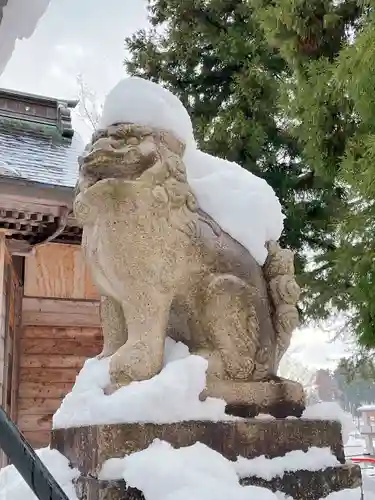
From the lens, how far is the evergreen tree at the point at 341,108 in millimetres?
3441

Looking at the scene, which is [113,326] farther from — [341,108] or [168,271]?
[341,108]

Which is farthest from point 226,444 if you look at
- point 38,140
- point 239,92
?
point 38,140

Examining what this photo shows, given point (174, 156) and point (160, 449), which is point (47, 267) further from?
point (160, 449)

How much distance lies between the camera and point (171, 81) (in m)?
7.64

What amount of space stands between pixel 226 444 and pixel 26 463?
1096mm

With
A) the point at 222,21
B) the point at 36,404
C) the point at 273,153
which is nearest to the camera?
Answer: the point at 36,404

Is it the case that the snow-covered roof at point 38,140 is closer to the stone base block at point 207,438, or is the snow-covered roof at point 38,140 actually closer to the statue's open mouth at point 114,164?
the statue's open mouth at point 114,164

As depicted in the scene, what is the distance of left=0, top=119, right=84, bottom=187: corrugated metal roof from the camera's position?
5.12 metres

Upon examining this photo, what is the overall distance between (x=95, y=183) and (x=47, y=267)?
410 centimetres

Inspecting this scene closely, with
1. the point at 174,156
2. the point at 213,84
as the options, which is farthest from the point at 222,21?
the point at 174,156

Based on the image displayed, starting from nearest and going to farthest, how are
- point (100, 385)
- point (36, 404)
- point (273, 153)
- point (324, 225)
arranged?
point (100, 385), point (36, 404), point (324, 225), point (273, 153)

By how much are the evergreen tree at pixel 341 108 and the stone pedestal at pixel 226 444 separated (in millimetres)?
1871

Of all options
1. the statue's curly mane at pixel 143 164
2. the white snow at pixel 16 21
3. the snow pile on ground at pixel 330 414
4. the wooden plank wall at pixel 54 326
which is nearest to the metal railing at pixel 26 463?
the white snow at pixel 16 21

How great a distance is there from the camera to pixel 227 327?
1.93 m
